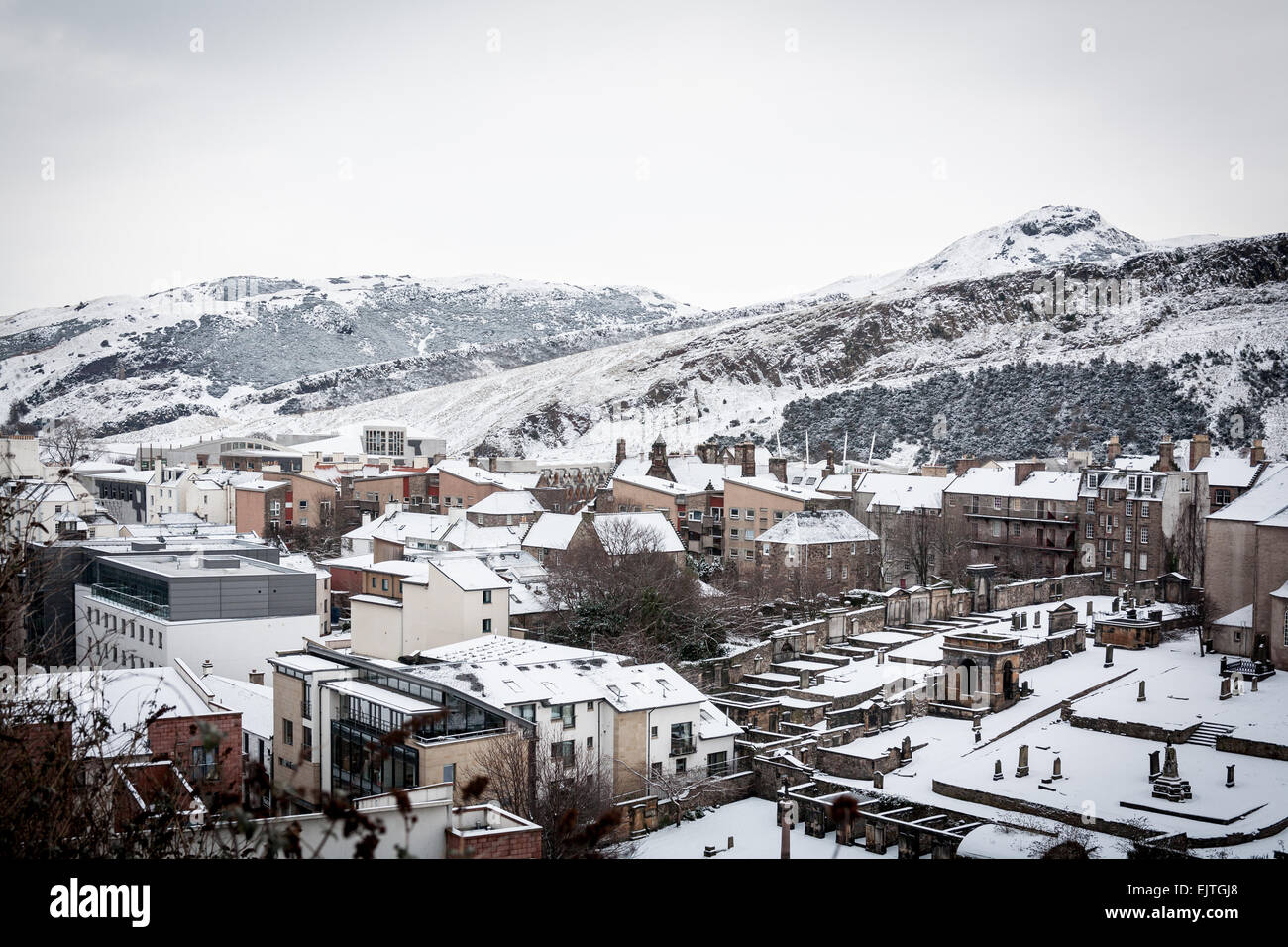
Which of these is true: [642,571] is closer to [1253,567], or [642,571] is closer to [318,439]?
[1253,567]

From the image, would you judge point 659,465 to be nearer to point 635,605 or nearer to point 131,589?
point 635,605

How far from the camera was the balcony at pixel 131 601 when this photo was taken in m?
24.3

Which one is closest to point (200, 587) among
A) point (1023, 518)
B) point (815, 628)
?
point (815, 628)

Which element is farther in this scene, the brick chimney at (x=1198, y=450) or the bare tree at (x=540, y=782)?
the brick chimney at (x=1198, y=450)

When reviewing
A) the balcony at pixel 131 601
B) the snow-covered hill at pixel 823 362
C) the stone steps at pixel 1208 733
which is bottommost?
the stone steps at pixel 1208 733

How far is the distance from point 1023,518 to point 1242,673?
1695 cm

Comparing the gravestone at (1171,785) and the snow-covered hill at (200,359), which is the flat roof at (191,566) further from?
the snow-covered hill at (200,359)

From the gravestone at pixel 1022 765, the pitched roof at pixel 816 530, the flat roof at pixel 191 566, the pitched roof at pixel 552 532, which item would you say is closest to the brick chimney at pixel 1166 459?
the pitched roof at pixel 816 530

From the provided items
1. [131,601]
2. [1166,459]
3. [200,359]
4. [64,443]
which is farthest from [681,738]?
[200,359]

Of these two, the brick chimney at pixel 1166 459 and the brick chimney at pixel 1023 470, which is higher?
the brick chimney at pixel 1166 459

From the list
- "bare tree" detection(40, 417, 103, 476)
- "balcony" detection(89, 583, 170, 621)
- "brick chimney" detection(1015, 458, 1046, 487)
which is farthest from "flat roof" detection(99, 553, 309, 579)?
"brick chimney" detection(1015, 458, 1046, 487)

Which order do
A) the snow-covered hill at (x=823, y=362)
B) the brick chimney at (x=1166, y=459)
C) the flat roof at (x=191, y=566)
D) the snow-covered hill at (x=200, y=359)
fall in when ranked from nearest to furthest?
the flat roof at (x=191, y=566) < the brick chimney at (x=1166, y=459) < the snow-covered hill at (x=823, y=362) < the snow-covered hill at (x=200, y=359)
